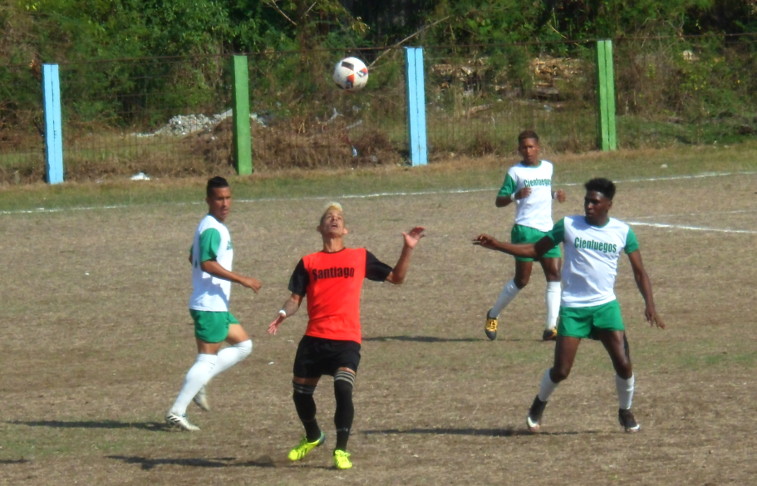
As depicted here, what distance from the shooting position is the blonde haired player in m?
7.23

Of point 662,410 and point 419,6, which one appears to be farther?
point 419,6

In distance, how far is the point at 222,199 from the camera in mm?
8398

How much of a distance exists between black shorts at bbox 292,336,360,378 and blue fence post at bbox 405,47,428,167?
61.3 ft

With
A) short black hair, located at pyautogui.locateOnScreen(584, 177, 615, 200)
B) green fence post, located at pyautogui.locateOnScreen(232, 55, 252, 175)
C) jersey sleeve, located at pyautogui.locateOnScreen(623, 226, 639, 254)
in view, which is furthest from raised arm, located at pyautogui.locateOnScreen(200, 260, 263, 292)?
green fence post, located at pyautogui.locateOnScreen(232, 55, 252, 175)

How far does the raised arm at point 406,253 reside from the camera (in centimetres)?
719

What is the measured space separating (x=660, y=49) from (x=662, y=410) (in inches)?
850

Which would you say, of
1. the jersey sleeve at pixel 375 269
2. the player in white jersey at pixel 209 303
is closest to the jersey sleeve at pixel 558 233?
the jersey sleeve at pixel 375 269

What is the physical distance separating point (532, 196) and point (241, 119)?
14.7 metres

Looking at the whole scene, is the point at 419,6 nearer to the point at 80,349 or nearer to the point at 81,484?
the point at 80,349

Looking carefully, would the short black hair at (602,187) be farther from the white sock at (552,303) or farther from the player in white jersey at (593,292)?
the white sock at (552,303)

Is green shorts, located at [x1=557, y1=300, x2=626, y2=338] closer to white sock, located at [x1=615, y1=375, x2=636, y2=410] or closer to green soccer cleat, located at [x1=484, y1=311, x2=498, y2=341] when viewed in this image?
white sock, located at [x1=615, y1=375, x2=636, y2=410]

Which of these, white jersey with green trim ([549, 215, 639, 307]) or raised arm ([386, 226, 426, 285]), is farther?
white jersey with green trim ([549, 215, 639, 307])

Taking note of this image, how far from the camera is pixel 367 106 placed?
26.5 meters

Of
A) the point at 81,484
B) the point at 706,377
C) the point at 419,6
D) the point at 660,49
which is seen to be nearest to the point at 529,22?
the point at 419,6
